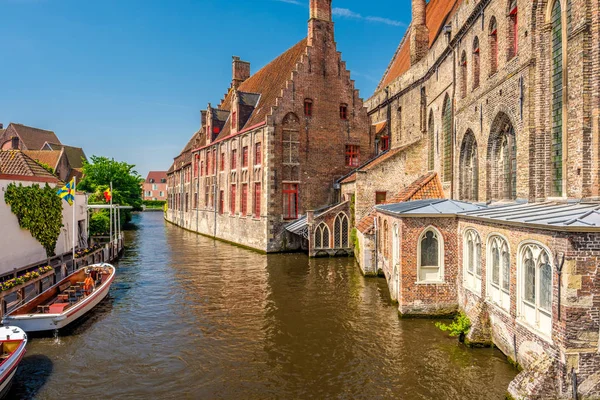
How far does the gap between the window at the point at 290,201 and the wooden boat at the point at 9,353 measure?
61.3 ft

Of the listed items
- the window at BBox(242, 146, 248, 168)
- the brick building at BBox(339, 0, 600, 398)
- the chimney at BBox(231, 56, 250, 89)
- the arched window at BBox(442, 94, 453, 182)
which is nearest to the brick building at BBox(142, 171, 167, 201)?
the chimney at BBox(231, 56, 250, 89)

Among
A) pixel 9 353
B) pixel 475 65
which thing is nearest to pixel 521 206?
pixel 475 65

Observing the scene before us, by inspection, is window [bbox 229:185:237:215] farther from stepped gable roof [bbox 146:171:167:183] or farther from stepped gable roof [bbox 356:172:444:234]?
Result: stepped gable roof [bbox 146:171:167:183]

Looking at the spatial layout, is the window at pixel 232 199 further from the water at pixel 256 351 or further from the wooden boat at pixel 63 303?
the wooden boat at pixel 63 303

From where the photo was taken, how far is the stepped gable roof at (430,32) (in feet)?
74.2

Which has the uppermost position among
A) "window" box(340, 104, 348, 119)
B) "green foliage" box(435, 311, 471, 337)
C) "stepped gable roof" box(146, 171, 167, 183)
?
"stepped gable roof" box(146, 171, 167, 183)

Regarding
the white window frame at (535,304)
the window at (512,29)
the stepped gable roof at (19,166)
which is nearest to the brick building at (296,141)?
the stepped gable roof at (19,166)

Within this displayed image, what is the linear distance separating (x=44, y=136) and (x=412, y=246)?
66021 millimetres

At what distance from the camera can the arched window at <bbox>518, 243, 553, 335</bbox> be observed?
298 inches

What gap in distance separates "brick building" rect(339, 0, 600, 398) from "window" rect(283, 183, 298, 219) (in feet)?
33.1

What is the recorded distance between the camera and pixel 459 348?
10.2 meters

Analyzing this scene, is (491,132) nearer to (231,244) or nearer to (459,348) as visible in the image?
(459,348)

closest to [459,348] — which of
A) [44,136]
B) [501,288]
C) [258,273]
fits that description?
[501,288]

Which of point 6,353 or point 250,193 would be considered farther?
point 250,193
